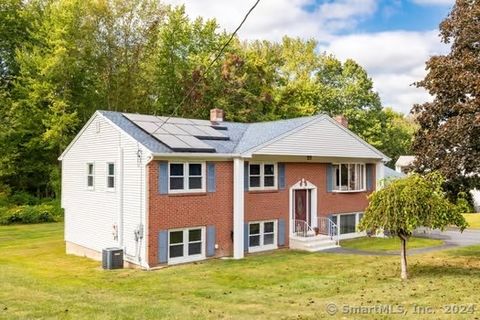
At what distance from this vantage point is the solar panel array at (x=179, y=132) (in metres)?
18.5

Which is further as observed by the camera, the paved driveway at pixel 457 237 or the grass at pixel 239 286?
the paved driveway at pixel 457 237

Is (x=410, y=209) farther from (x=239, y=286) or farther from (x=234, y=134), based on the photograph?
(x=234, y=134)

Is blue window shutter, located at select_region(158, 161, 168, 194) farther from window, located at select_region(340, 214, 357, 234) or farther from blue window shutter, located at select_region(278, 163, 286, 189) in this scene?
window, located at select_region(340, 214, 357, 234)

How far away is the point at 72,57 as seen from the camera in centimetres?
3809

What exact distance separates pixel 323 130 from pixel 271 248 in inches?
257

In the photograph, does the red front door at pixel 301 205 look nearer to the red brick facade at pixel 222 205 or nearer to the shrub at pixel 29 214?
the red brick facade at pixel 222 205

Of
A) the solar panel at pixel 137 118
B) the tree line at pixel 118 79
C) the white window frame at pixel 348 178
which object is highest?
the tree line at pixel 118 79

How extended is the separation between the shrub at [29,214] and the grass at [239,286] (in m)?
13.5

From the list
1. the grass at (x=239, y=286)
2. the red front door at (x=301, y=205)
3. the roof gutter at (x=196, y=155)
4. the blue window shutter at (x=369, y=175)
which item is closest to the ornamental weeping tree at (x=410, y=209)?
the grass at (x=239, y=286)

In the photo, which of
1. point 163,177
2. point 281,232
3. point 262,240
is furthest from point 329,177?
point 163,177

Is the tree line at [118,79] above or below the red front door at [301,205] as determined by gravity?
above

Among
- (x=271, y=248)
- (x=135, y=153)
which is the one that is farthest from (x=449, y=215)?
(x=135, y=153)

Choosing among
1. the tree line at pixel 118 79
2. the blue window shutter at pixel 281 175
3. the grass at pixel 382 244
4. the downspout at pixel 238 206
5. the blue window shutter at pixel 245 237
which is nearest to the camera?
the downspout at pixel 238 206

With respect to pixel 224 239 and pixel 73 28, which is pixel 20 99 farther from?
pixel 224 239
